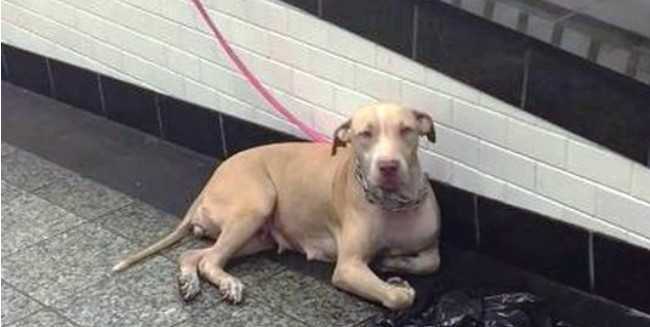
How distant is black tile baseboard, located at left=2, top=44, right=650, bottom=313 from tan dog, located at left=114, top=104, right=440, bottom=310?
152 millimetres

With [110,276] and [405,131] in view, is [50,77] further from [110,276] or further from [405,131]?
[405,131]

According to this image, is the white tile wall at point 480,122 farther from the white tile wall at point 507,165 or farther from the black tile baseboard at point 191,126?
the black tile baseboard at point 191,126

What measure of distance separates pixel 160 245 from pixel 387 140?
0.97 metres

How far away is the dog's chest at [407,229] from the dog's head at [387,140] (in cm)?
18

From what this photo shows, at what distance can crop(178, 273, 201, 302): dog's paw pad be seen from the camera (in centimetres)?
411

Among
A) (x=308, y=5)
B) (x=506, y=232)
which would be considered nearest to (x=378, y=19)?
(x=308, y=5)

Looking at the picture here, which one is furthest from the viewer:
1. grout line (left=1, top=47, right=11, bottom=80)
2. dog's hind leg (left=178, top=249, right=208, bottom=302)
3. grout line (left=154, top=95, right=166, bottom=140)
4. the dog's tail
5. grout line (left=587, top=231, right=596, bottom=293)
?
grout line (left=1, top=47, right=11, bottom=80)

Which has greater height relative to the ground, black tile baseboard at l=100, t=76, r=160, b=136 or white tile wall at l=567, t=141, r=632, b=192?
black tile baseboard at l=100, t=76, r=160, b=136

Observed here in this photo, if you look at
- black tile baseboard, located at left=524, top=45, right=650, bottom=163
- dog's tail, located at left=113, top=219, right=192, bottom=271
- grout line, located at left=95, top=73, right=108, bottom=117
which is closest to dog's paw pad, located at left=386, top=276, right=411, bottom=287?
black tile baseboard, located at left=524, top=45, right=650, bottom=163

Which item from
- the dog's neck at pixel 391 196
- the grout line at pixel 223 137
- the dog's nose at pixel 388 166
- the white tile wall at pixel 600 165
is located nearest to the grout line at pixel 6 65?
the grout line at pixel 223 137

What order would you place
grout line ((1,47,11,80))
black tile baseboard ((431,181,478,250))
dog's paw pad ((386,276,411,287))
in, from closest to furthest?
dog's paw pad ((386,276,411,287)) → black tile baseboard ((431,181,478,250)) → grout line ((1,47,11,80))

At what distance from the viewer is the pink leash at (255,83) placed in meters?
4.59

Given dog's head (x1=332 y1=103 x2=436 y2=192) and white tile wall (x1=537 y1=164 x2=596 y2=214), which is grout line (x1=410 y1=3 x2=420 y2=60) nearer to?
dog's head (x1=332 y1=103 x2=436 y2=192)

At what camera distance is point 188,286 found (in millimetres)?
4125
